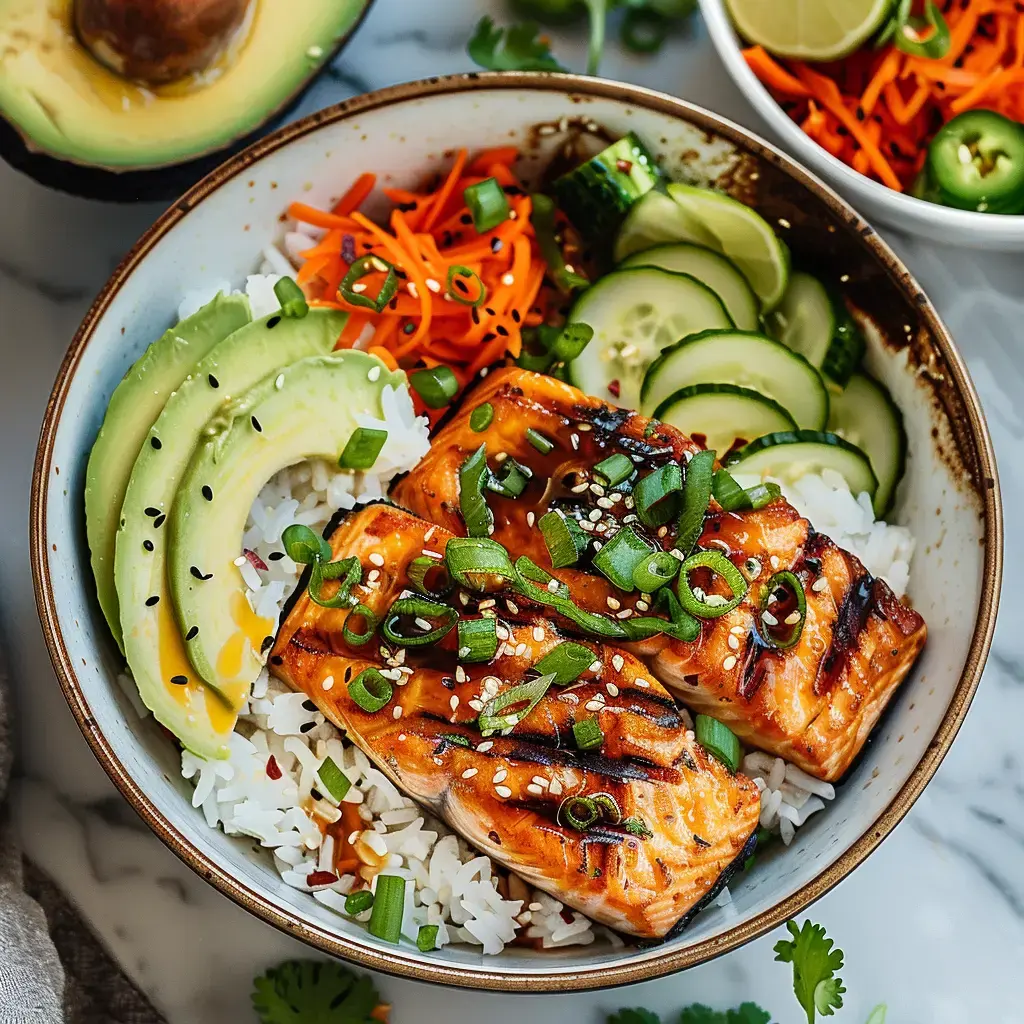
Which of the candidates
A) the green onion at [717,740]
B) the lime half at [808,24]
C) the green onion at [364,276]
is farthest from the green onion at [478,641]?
the lime half at [808,24]

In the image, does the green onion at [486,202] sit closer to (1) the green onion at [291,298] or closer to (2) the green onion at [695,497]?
(1) the green onion at [291,298]

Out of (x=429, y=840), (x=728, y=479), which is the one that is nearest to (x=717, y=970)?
(x=429, y=840)

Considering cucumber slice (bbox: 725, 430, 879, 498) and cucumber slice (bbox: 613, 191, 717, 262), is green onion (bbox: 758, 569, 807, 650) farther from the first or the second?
cucumber slice (bbox: 613, 191, 717, 262)

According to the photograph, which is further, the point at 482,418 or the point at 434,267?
the point at 434,267

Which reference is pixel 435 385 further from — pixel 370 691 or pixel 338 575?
pixel 370 691

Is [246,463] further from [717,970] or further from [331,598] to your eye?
[717,970]

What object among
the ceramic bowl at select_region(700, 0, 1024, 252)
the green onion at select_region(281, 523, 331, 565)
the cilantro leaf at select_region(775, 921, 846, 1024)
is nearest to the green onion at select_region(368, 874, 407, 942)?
the green onion at select_region(281, 523, 331, 565)

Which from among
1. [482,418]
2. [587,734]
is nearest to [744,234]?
[482,418]
